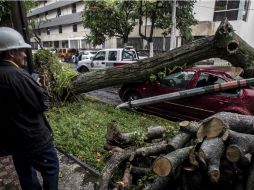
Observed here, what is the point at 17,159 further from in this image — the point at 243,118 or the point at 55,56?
the point at 55,56

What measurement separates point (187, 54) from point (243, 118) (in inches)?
147

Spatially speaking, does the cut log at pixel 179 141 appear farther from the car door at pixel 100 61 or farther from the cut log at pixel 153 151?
the car door at pixel 100 61

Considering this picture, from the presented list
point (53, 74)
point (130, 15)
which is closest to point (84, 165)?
point (53, 74)

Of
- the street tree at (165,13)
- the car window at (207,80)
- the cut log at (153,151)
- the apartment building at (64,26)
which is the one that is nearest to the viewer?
the cut log at (153,151)

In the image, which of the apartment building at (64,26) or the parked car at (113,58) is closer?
the parked car at (113,58)

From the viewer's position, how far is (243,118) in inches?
139

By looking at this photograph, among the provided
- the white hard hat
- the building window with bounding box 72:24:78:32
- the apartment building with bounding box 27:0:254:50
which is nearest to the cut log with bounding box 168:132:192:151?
the white hard hat

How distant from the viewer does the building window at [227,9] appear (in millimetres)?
20531

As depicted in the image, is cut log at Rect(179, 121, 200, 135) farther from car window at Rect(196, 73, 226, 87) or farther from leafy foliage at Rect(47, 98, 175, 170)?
car window at Rect(196, 73, 226, 87)

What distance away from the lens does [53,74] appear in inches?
316

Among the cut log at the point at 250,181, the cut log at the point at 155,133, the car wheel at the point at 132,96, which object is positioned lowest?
the car wheel at the point at 132,96

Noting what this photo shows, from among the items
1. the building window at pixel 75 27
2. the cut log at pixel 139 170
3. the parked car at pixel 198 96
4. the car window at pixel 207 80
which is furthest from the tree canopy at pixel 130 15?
the building window at pixel 75 27

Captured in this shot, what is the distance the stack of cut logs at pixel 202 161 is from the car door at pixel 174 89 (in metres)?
3.61

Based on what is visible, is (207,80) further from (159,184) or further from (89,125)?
(159,184)
